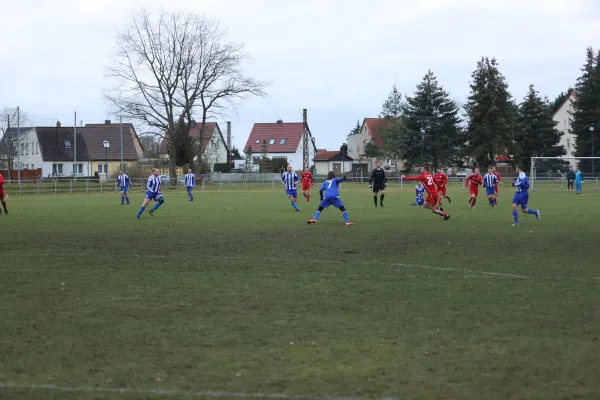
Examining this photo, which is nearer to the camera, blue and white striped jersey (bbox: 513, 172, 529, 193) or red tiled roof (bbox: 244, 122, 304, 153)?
blue and white striped jersey (bbox: 513, 172, 529, 193)

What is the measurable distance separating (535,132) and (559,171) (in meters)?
30.5

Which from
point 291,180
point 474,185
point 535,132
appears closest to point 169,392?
point 291,180

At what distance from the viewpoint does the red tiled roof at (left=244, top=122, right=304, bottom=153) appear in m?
111

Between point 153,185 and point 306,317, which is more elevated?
point 153,185

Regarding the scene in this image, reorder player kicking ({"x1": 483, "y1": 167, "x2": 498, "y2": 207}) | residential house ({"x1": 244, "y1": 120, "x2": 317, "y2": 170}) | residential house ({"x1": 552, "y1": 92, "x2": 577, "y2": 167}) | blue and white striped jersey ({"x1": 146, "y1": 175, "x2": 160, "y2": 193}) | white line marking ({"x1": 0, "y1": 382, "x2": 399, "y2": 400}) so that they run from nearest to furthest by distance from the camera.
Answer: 1. white line marking ({"x1": 0, "y1": 382, "x2": 399, "y2": 400})
2. blue and white striped jersey ({"x1": 146, "y1": 175, "x2": 160, "y2": 193})
3. player kicking ({"x1": 483, "y1": 167, "x2": 498, "y2": 207})
4. residential house ({"x1": 552, "y1": 92, "x2": 577, "y2": 167})
5. residential house ({"x1": 244, "y1": 120, "x2": 317, "y2": 170})

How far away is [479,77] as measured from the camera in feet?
277

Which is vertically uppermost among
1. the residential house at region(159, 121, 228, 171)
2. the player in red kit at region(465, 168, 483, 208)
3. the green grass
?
the residential house at region(159, 121, 228, 171)

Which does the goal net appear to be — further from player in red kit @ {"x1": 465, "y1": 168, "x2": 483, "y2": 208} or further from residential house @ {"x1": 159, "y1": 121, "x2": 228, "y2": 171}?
residential house @ {"x1": 159, "y1": 121, "x2": 228, "y2": 171}

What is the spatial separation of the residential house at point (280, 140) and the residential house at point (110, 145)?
18.2 meters

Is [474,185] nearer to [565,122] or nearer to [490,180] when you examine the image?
[490,180]

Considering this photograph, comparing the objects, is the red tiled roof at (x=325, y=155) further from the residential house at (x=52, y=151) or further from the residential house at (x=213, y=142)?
the residential house at (x=52, y=151)

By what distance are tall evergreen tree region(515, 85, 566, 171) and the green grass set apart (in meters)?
74.8

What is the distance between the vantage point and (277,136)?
113 meters

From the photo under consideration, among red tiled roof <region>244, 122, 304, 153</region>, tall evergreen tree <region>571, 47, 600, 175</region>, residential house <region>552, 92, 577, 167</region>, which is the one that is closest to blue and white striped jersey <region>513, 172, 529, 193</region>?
tall evergreen tree <region>571, 47, 600, 175</region>
